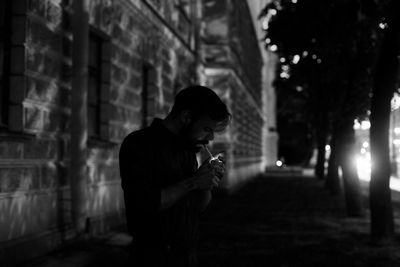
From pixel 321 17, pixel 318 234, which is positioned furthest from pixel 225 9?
pixel 318 234

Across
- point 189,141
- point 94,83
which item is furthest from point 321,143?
point 189,141

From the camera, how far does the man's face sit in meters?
2.64

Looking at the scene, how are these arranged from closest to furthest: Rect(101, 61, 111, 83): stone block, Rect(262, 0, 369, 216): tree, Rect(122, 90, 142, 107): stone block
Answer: Rect(101, 61, 111, 83): stone block, Rect(122, 90, 142, 107): stone block, Rect(262, 0, 369, 216): tree

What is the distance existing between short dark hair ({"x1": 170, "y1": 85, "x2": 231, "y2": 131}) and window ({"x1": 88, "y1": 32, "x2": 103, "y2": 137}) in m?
7.40

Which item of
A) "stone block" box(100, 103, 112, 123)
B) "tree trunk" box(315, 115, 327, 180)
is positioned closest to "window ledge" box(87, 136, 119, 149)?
"stone block" box(100, 103, 112, 123)

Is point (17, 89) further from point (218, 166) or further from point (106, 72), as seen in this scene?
point (218, 166)

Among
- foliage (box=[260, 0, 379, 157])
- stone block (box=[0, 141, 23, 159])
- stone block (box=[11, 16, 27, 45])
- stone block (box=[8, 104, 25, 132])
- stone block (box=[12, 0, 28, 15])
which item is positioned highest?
foliage (box=[260, 0, 379, 157])

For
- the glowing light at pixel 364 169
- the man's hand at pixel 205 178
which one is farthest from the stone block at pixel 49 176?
the glowing light at pixel 364 169

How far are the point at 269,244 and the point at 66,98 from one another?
11.8 ft

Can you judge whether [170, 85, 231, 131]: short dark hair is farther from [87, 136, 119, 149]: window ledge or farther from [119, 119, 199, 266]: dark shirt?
[87, 136, 119, 149]: window ledge

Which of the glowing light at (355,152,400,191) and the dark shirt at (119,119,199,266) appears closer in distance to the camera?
the dark shirt at (119,119,199,266)

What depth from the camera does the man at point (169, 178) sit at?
2525 mm

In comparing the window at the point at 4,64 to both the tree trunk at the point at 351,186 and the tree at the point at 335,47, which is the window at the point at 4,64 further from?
the tree trunk at the point at 351,186

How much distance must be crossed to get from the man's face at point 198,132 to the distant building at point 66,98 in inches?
165
